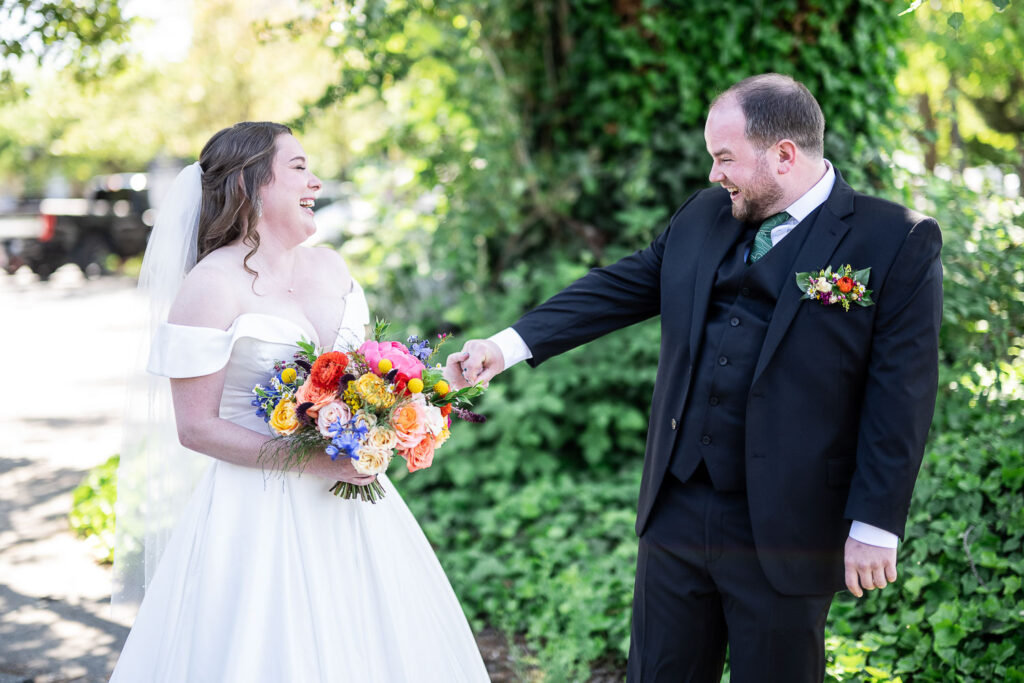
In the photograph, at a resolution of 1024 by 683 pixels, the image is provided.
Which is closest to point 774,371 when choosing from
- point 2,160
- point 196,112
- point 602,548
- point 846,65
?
point 602,548

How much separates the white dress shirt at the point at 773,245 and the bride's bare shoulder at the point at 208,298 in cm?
83

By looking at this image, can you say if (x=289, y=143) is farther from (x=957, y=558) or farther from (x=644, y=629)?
(x=957, y=558)

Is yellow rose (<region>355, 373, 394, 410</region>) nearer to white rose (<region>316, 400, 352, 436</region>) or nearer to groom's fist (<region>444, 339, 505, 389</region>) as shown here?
white rose (<region>316, 400, 352, 436</region>)

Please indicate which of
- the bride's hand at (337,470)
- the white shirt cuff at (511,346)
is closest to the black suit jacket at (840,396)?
the white shirt cuff at (511,346)

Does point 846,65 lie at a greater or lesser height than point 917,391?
greater

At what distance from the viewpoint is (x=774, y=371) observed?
2.35 meters

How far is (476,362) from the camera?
9.37 ft

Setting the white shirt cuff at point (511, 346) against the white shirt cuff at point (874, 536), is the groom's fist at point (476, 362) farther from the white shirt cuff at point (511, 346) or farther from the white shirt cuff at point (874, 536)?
the white shirt cuff at point (874, 536)

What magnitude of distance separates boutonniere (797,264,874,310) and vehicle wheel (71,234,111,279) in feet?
70.9

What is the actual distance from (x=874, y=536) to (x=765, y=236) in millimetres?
867

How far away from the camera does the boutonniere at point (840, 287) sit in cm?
227

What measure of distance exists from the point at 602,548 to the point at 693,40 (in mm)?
3559

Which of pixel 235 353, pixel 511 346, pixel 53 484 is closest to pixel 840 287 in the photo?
pixel 511 346

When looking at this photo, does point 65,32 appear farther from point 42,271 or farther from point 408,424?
point 42,271
